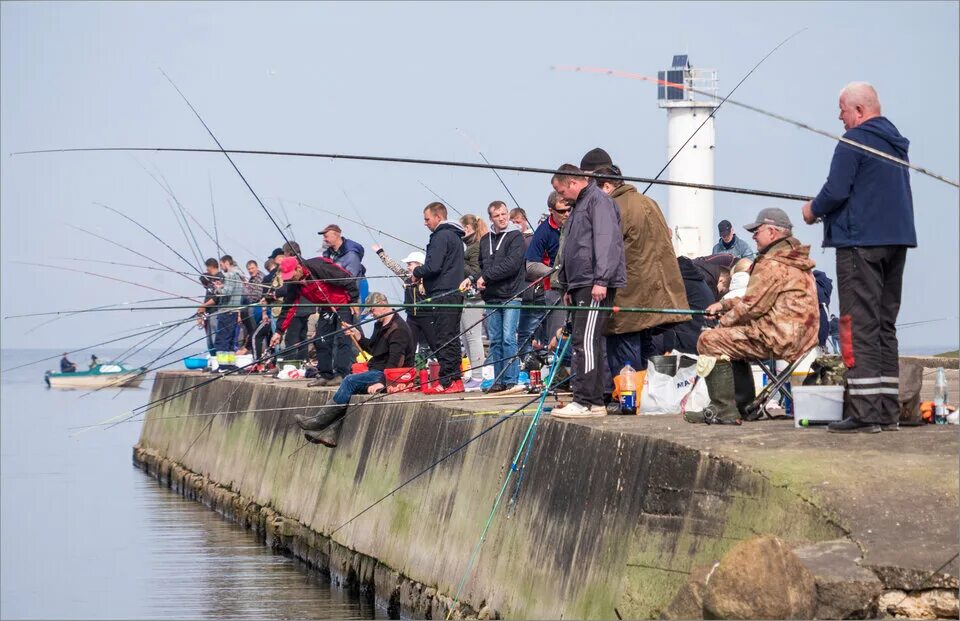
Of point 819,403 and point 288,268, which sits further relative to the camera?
point 288,268

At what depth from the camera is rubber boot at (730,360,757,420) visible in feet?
25.0

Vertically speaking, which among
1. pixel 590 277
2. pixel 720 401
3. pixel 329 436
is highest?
pixel 590 277

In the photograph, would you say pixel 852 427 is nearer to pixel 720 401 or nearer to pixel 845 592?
pixel 720 401

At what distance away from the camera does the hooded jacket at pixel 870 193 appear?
6691 mm

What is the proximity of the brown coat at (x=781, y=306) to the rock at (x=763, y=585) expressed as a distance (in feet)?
8.44

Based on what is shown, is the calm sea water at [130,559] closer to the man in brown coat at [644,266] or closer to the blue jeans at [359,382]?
the blue jeans at [359,382]

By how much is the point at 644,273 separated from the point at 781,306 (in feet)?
4.89

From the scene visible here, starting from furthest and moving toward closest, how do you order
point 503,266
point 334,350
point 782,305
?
1. point 334,350
2. point 503,266
3. point 782,305

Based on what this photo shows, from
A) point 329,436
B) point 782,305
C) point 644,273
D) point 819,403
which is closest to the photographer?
point 819,403

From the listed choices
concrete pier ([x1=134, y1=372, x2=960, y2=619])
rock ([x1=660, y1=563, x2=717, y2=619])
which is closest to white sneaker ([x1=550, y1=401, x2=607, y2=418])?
concrete pier ([x1=134, y1=372, x2=960, y2=619])

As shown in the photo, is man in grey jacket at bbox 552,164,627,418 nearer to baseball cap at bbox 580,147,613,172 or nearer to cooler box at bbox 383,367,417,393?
baseball cap at bbox 580,147,613,172

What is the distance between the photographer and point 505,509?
8.11 metres

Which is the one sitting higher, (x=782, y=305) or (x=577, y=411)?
(x=782, y=305)

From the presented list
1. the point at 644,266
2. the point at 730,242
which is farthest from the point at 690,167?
the point at 644,266
